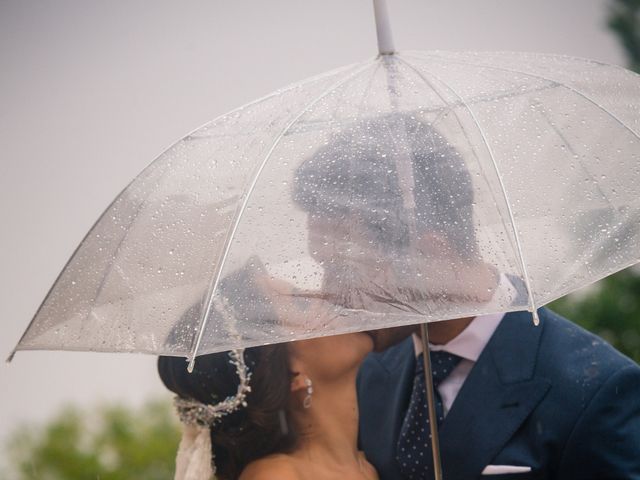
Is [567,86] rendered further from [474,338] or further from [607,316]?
[607,316]

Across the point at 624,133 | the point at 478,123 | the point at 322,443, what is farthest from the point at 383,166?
the point at 322,443

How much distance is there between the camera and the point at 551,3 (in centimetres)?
629

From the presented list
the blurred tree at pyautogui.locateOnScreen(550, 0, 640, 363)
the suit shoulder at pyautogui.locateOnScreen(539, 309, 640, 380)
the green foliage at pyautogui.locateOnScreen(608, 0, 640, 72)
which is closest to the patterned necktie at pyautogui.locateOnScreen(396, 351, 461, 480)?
the suit shoulder at pyautogui.locateOnScreen(539, 309, 640, 380)

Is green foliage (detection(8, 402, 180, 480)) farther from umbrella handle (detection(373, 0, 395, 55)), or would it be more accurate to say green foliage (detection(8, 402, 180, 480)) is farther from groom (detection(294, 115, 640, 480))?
umbrella handle (detection(373, 0, 395, 55))

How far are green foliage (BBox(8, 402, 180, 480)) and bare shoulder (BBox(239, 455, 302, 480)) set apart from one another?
8.91 feet

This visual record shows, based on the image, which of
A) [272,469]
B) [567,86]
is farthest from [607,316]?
[567,86]

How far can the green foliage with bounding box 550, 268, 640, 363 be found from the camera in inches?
219

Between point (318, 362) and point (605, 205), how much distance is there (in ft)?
3.37

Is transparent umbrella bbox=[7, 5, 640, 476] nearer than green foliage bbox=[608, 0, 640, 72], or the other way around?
transparent umbrella bbox=[7, 5, 640, 476]

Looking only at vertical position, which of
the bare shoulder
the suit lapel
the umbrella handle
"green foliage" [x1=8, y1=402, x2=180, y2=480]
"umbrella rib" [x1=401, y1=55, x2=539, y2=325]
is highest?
the umbrella handle

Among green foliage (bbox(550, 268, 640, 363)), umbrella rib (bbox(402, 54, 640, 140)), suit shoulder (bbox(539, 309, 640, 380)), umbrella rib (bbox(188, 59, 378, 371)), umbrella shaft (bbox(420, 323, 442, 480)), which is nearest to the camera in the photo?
umbrella rib (bbox(188, 59, 378, 371))

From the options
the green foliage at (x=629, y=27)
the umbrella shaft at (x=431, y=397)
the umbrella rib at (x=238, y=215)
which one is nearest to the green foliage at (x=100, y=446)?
the umbrella shaft at (x=431, y=397)

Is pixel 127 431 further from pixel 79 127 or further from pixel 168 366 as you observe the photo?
pixel 168 366

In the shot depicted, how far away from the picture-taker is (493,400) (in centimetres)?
251
